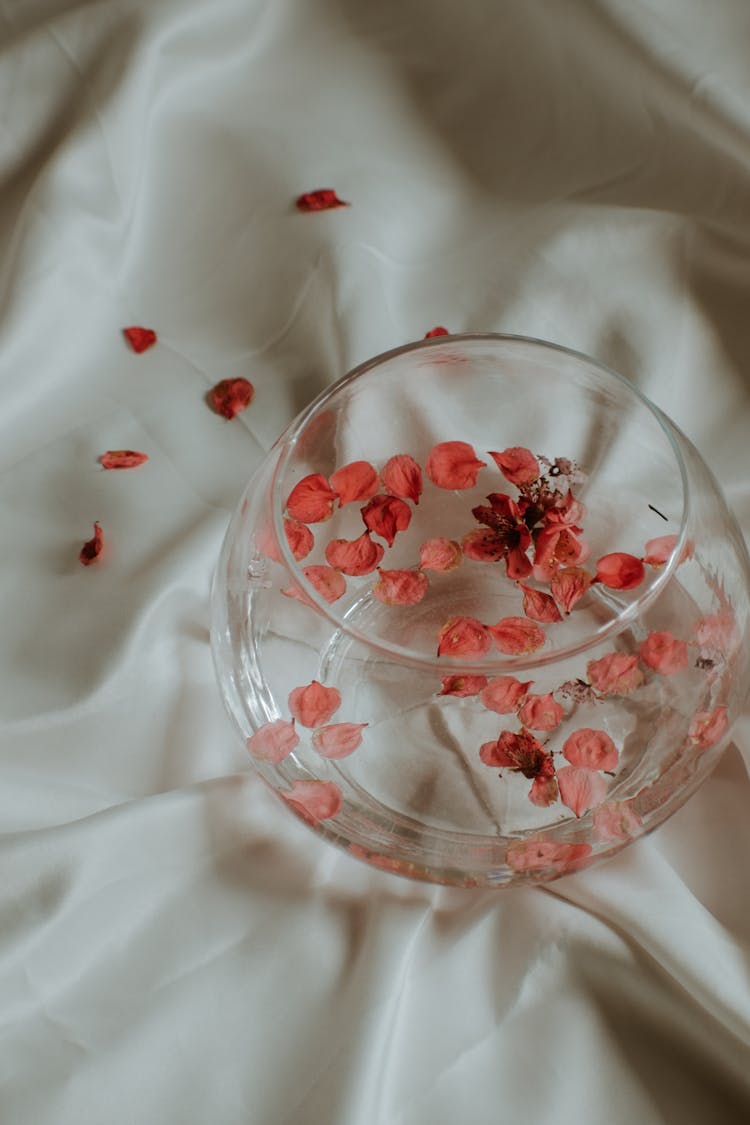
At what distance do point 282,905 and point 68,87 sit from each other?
2.11 feet

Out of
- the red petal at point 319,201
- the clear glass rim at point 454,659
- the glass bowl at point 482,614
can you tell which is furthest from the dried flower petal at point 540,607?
the red petal at point 319,201

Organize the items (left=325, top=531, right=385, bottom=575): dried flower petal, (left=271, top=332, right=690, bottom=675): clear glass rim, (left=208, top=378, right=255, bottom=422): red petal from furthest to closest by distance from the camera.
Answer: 1. (left=208, top=378, right=255, bottom=422): red petal
2. (left=325, top=531, right=385, bottom=575): dried flower petal
3. (left=271, top=332, right=690, bottom=675): clear glass rim

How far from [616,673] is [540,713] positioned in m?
0.05

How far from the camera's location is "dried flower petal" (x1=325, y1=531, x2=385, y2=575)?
788 millimetres

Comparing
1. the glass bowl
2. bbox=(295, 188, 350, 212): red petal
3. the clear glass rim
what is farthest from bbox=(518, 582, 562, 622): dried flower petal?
bbox=(295, 188, 350, 212): red petal

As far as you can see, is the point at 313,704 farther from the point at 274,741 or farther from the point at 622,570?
the point at 622,570

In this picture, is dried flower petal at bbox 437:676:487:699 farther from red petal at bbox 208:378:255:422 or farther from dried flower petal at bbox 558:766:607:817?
red petal at bbox 208:378:255:422

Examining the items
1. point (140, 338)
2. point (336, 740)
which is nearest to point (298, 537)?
point (336, 740)

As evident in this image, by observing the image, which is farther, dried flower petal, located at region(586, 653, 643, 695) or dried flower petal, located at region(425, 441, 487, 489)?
dried flower petal, located at region(425, 441, 487, 489)

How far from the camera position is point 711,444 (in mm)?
857

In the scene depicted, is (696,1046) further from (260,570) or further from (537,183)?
(537,183)

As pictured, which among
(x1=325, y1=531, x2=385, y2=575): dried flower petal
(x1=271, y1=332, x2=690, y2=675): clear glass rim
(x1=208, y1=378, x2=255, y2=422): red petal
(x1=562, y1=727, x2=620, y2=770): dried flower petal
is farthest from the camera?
(x1=208, y1=378, x2=255, y2=422): red petal

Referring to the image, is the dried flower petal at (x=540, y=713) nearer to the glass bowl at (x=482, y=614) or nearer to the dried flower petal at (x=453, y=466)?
the glass bowl at (x=482, y=614)

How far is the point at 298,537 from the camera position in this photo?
2.45 feet
